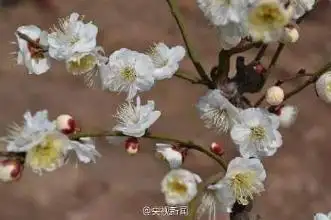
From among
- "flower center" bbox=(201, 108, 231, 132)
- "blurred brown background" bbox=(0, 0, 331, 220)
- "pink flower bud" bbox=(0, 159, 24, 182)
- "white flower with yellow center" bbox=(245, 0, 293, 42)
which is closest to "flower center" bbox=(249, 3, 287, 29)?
"white flower with yellow center" bbox=(245, 0, 293, 42)

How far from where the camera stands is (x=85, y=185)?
2443 mm

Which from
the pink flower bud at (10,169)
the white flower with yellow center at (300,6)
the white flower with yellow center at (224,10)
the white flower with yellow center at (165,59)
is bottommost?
the pink flower bud at (10,169)

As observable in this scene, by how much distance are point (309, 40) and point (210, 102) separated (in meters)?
2.25

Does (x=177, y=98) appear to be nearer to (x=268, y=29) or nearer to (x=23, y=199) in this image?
(x=23, y=199)

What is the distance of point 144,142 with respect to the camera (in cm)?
238

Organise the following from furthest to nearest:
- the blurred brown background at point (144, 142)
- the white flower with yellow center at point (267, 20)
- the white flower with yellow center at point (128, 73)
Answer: the blurred brown background at point (144, 142), the white flower with yellow center at point (128, 73), the white flower with yellow center at point (267, 20)

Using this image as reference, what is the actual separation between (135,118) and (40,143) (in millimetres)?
108

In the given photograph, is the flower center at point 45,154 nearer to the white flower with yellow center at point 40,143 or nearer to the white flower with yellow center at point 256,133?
the white flower with yellow center at point 40,143

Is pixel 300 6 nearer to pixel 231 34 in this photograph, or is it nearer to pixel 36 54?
pixel 231 34

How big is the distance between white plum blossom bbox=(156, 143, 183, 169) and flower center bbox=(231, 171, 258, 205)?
0.05m

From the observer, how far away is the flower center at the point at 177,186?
73 centimetres

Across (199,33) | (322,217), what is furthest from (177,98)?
(322,217)

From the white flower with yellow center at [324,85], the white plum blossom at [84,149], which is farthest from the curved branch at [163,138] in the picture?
the white flower with yellow center at [324,85]

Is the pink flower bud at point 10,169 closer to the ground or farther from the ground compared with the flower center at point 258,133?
farther from the ground
